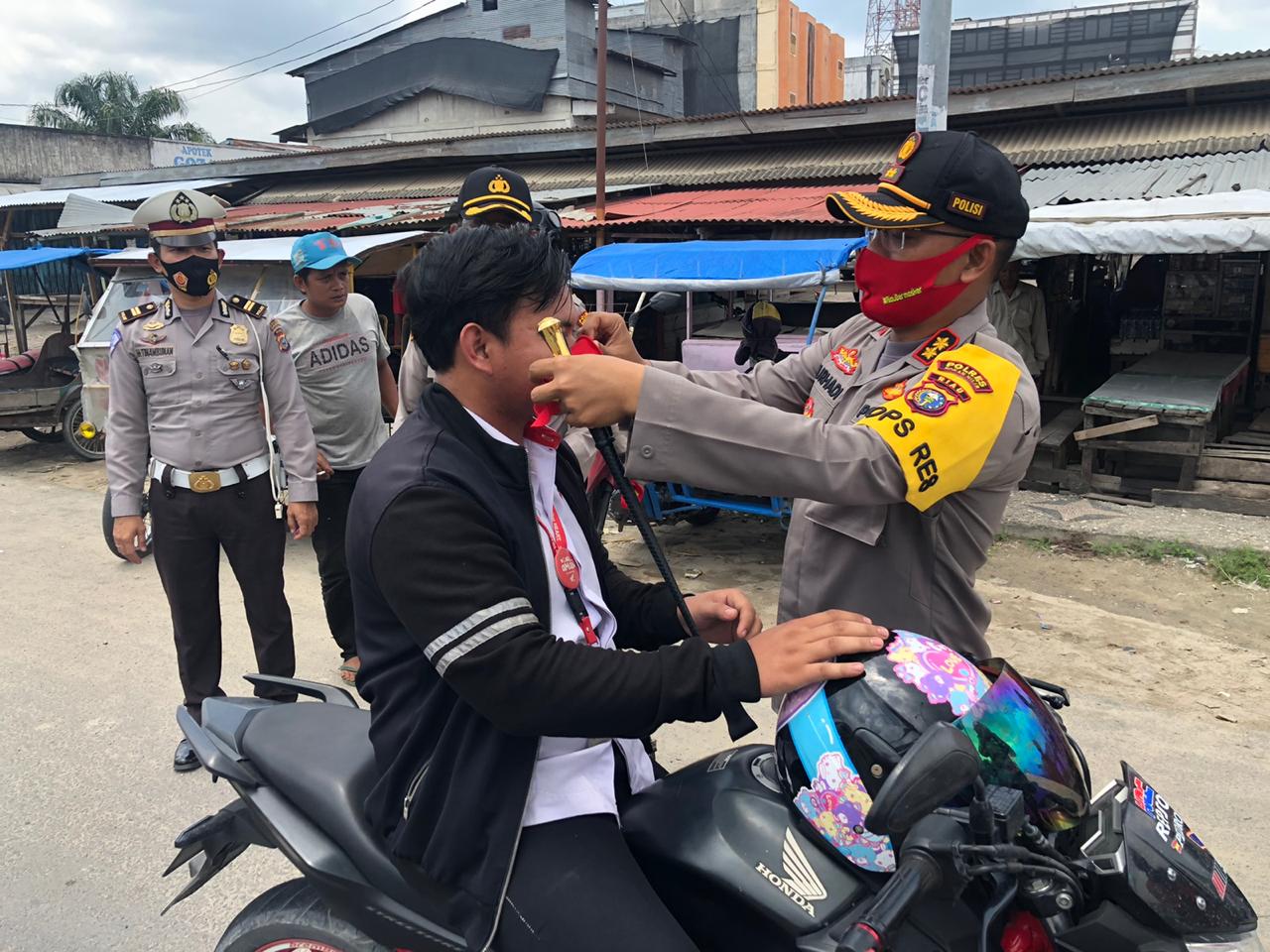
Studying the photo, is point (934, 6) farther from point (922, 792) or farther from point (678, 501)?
point (922, 792)

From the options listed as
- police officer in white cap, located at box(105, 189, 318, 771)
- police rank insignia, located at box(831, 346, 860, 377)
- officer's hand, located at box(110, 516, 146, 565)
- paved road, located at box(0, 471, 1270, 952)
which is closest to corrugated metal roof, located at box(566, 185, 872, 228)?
paved road, located at box(0, 471, 1270, 952)

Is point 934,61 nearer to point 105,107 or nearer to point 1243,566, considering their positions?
point 1243,566

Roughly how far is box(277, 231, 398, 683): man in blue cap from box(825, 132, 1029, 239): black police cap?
3.12 metres

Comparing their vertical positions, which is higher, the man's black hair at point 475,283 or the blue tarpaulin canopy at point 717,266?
the man's black hair at point 475,283

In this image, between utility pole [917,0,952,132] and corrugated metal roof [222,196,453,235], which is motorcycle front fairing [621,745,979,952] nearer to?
utility pole [917,0,952,132]

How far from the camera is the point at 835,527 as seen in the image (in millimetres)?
1829

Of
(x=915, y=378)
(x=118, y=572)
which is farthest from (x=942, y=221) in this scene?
(x=118, y=572)

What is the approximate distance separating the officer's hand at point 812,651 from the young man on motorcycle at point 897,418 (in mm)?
255

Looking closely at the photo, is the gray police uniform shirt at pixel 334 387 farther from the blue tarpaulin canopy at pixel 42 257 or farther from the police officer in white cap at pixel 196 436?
the blue tarpaulin canopy at pixel 42 257

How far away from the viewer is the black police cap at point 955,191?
5.70ft

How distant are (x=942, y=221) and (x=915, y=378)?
29cm

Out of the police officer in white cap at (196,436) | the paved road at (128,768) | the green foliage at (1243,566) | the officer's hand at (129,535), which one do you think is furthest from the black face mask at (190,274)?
the green foliage at (1243,566)

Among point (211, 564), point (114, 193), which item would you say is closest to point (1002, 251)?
point (211, 564)

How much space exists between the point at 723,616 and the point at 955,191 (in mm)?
878
